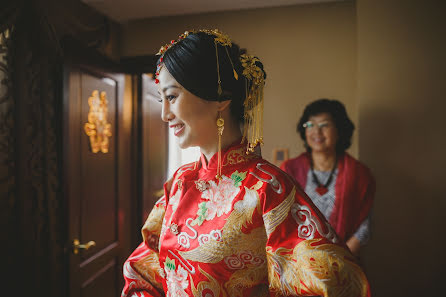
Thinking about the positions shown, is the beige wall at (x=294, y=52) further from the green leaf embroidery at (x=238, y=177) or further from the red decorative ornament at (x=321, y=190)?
the green leaf embroidery at (x=238, y=177)

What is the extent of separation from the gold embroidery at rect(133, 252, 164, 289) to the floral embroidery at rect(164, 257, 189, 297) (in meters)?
0.08

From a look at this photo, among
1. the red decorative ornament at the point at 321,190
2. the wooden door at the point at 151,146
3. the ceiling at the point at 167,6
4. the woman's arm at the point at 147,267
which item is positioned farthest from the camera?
the wooden door at the point at 151,146

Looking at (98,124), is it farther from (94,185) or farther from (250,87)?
(250,87)

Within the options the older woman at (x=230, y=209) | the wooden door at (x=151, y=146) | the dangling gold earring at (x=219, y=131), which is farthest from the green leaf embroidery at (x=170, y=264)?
the wooden door at (x=151, y=146)

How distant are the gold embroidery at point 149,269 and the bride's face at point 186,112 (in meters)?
0.36

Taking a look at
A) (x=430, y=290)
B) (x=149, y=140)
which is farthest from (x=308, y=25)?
(x=430, y=290)

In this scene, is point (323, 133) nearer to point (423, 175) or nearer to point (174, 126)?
point (423, 175)

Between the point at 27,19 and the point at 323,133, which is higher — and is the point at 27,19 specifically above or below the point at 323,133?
above

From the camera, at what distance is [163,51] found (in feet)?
2.53

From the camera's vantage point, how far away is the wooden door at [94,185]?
1765mm

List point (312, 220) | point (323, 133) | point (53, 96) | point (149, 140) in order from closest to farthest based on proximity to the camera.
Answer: point (312, 220), point (53, 96), point (323, 133), point (149, 140)

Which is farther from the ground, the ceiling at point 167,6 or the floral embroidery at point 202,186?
the ceiling at point 167,6

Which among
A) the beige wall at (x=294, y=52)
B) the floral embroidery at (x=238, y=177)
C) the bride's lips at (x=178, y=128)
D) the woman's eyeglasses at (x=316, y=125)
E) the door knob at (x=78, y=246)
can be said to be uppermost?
the beige wall at (x=294, y=52)

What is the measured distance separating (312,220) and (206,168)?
312mm
